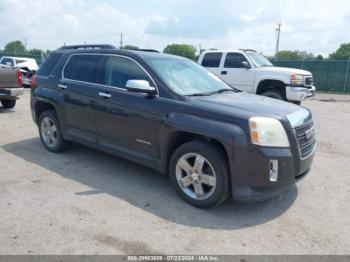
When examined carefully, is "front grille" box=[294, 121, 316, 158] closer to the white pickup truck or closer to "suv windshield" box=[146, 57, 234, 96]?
"suv windshield" box=[146, 57, 234, 96]

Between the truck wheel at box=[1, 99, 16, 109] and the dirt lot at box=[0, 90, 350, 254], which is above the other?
the truck wheel at box=[1, 99, 16, 109]

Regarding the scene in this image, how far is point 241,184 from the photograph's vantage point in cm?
376

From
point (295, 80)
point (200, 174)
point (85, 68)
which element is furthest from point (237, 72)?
point (200, 174)

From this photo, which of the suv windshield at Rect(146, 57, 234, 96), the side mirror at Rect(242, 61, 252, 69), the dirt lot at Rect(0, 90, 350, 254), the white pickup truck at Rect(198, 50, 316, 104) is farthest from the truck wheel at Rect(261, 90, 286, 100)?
the suv windshield at Rect(146, 57, 234, 96)

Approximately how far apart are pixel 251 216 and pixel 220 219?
385mm

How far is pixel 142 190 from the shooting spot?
15.1ft

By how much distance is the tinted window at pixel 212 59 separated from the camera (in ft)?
40.2

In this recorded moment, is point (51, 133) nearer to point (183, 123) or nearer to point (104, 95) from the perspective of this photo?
point (104, 95)

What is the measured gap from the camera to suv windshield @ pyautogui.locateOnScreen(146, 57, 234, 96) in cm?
452

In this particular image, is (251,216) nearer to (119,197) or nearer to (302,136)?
(302,136)

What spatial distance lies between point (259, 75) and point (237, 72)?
2.84 ft

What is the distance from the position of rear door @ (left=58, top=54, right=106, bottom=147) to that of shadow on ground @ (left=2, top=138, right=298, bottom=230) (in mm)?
474

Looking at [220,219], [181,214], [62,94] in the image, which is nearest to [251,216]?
[220,219]

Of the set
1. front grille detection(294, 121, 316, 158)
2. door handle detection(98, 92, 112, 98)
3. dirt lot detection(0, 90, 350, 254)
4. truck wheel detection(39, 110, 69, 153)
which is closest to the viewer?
dirt lot detection(0, 90, 350, 254)
